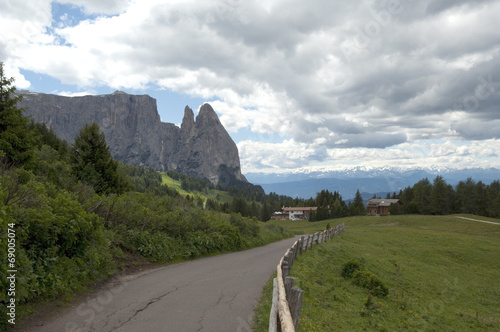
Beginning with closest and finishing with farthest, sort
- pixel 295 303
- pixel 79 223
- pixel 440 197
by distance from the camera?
pixel 295 303
pixel 79 223
pixel 440 197

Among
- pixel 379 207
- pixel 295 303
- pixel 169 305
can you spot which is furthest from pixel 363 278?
pixel 379 207

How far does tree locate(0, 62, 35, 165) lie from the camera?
22.0 m

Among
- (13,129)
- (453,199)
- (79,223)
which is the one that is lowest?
(79,223)

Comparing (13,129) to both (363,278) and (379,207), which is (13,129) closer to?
(363,278)

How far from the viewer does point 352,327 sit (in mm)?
9250

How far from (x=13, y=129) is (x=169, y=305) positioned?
2137 centimetres

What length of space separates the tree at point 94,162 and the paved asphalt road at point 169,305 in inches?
740

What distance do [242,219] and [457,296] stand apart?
57.9 feet

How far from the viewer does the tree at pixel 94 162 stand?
94.7 ft

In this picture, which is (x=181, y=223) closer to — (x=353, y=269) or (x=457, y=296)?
(x=353, y=269)

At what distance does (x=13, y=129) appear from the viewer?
74.0 ft

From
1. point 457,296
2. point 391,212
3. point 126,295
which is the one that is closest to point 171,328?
point 126,295

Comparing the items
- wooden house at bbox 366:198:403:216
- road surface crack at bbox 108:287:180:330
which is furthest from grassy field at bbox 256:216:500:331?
wooden house at bbox 366:198:403:216

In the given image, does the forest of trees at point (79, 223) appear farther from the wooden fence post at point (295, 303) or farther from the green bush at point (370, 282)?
the green bush at point (370, 282)
